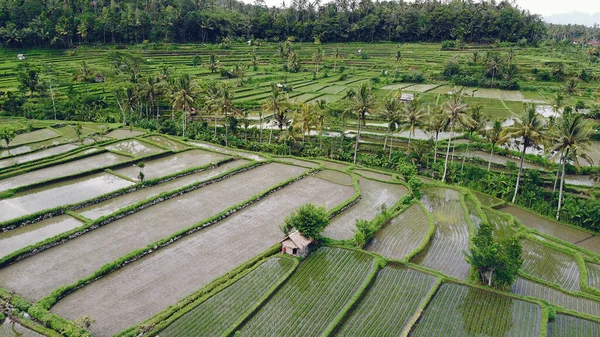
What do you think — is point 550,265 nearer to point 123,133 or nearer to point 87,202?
point 87,202

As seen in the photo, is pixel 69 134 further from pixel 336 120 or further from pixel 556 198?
pixel 556 198

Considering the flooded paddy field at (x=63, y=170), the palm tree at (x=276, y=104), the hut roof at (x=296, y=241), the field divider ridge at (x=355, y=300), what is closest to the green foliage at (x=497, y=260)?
the field divider ridge at (x=355, y=300)

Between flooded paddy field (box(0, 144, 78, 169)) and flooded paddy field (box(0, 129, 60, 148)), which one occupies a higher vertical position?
flooded paddy field (box(0, 129, 60, 148))

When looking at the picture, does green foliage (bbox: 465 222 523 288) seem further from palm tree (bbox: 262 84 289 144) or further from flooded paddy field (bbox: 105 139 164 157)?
flooded paddy field (bbox: 105 139 164 157)

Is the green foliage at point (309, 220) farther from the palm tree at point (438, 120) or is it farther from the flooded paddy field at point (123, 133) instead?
the flooded paddy field at point (123, 133)

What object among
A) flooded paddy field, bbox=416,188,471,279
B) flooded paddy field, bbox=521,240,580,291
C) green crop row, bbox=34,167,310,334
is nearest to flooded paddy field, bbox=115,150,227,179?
green crop row, bbox=34,167,310,334

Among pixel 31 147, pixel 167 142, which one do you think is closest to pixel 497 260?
pixel 167 142
